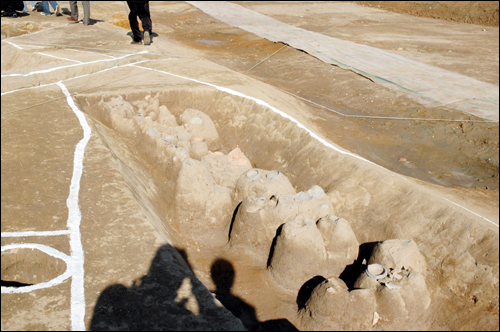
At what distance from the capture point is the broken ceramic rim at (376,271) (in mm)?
4051

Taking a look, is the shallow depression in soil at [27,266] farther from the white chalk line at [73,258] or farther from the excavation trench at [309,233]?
the excavation trench at [309,233]

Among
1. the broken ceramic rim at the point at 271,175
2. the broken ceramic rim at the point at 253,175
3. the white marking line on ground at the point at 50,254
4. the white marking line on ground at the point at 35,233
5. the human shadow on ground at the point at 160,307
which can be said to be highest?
the white marking line on ground at the point at 35,233

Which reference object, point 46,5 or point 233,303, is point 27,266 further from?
point 46,5

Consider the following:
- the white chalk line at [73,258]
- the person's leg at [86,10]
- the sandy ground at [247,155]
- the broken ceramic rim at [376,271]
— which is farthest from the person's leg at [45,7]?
the broken ceramic rim at [376,271]

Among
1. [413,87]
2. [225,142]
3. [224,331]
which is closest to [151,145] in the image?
[225,142]

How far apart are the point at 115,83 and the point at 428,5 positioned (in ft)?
58.7

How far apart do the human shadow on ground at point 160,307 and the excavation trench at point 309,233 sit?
723 mm

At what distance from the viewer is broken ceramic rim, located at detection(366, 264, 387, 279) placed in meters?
4.05

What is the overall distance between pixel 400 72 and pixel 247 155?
16.5 feet

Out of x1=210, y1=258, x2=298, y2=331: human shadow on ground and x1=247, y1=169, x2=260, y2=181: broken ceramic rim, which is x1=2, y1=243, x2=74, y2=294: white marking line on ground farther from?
x1=247, y1=169, x2=260, y2=181: broken ceramic rim

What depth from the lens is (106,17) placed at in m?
14.0

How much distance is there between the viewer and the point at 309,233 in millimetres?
4340

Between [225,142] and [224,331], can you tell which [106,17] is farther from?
[224,331]

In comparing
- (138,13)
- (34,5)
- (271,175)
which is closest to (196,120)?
(271,175)
